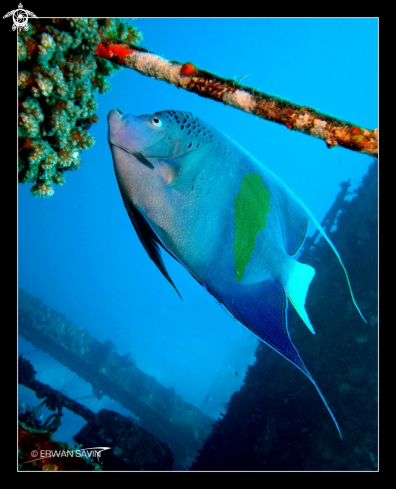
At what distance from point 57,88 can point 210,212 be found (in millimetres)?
1708

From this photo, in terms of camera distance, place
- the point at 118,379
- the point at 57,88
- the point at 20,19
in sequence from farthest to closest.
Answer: the point at 118,379, the point at 57,88, the point at 20,19

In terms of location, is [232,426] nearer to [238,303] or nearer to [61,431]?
[238,303]

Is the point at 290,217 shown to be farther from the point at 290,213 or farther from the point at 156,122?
the point at 156,122

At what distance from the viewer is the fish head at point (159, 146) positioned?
84 centimetres

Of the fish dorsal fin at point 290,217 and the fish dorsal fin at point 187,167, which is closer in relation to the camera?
the fish dorsal fin at point 187,167

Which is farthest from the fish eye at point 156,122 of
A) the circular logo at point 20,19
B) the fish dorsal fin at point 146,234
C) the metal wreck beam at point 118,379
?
the metal wreck beam at point 118,379

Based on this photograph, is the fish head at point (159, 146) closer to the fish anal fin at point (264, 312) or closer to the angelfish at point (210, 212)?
the angelfish at point (210, 212)

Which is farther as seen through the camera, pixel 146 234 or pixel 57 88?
pixel 57 88

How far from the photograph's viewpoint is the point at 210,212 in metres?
0.88

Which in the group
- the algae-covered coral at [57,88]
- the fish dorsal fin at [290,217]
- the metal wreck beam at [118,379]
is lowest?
the metal wreck beam at [118,379]

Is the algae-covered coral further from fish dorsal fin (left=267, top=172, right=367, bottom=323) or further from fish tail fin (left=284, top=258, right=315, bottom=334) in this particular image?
fish tail fin (left=284, top=258, right=315, bottom=334)

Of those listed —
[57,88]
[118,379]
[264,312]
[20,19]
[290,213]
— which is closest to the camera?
[264,312]

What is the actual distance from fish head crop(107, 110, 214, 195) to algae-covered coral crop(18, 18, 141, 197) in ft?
4.46

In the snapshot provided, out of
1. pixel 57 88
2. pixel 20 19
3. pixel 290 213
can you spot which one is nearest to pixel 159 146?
pixel 290 213
